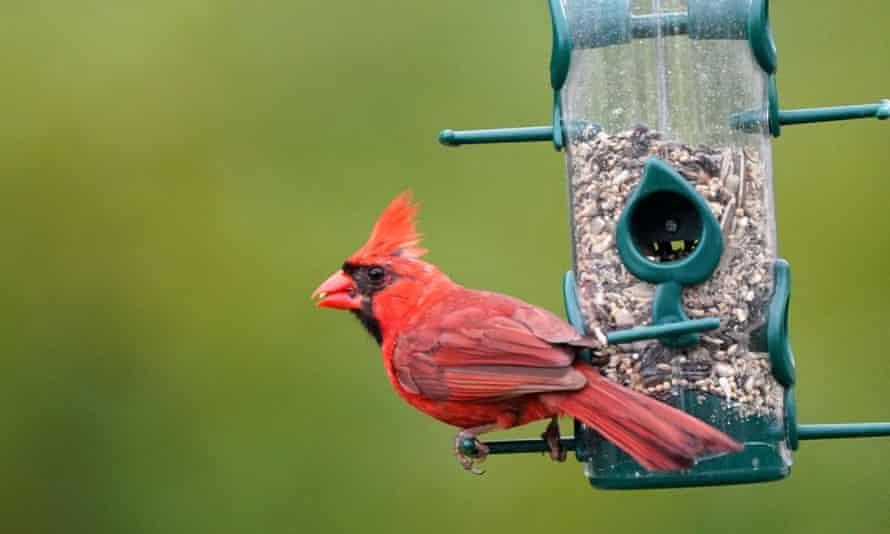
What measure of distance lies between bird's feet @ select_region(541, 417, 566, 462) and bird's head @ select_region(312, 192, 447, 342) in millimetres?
696

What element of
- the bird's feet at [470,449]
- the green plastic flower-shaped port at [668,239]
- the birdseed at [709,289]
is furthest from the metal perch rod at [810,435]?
the green plastic flower-shaped port at [668,239]

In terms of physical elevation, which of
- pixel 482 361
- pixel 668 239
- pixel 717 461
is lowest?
pixel 717 461

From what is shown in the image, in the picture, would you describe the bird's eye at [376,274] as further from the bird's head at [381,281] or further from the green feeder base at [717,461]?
the green feeder base at [717,461]

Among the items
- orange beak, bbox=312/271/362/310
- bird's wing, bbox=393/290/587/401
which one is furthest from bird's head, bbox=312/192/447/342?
bird's wing, bbox=393/290/587/401

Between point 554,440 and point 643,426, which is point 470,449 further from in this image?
point 643,426

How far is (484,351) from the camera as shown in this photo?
6.19m

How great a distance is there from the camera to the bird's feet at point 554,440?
20.0 ft

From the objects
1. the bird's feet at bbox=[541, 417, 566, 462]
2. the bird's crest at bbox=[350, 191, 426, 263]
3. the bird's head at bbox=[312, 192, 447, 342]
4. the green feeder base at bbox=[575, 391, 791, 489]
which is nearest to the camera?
the green feeder base at bbox=[575, 391, 791, 489]

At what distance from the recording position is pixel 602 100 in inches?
244

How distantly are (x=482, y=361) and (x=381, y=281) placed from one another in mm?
567

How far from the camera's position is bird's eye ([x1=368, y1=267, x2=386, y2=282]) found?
662 centimetres

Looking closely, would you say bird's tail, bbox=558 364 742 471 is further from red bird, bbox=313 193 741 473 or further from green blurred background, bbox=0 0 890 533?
green blurred background, bbox=0 0 890 533

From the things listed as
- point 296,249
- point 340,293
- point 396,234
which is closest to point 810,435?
point 396,234

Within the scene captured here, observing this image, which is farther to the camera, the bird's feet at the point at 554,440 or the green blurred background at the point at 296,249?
the green blurred background at the point at 296,249
